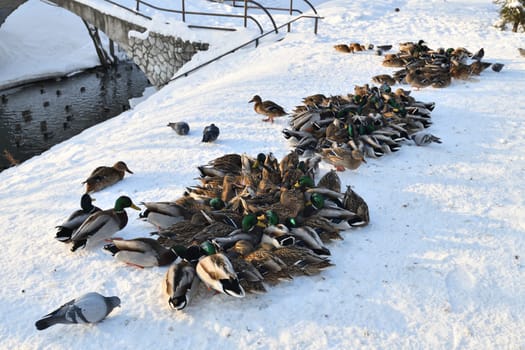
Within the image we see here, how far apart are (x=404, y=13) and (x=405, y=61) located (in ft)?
23.8

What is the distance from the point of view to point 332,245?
466 centimetres

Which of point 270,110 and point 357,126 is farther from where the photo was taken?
point 270,110

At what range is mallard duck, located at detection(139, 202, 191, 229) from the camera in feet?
15.9

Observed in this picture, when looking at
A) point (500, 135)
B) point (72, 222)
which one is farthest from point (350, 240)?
point (500, 135)

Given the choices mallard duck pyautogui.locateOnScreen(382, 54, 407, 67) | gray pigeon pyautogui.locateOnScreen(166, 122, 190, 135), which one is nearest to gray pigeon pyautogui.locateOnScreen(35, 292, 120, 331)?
gray pigeon pyautogui.locateOnScreen(166, 122, 190, 135)

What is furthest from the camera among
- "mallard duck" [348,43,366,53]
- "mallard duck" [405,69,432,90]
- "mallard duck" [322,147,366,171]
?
"mallard duck" [348,43,366,53]

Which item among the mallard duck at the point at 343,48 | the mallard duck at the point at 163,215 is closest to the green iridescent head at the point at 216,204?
Result: the mallard duck at the point at 163,215

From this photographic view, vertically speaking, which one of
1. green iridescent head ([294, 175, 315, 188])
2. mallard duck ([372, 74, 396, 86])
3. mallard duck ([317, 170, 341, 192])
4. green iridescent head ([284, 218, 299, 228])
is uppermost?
mallard duck ([372, 74, 396, 86])

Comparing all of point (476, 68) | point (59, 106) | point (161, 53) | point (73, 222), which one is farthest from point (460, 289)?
point (59, 106)

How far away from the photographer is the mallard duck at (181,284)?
3734 mm

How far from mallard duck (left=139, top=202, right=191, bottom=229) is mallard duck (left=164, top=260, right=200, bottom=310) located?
922 mm

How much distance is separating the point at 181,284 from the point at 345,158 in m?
3.28

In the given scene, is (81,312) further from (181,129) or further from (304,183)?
(181,129)

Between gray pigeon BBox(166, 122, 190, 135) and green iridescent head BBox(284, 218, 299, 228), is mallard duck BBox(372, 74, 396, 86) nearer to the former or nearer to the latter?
gray pigeon BBox(166, 122, 190, 135)
